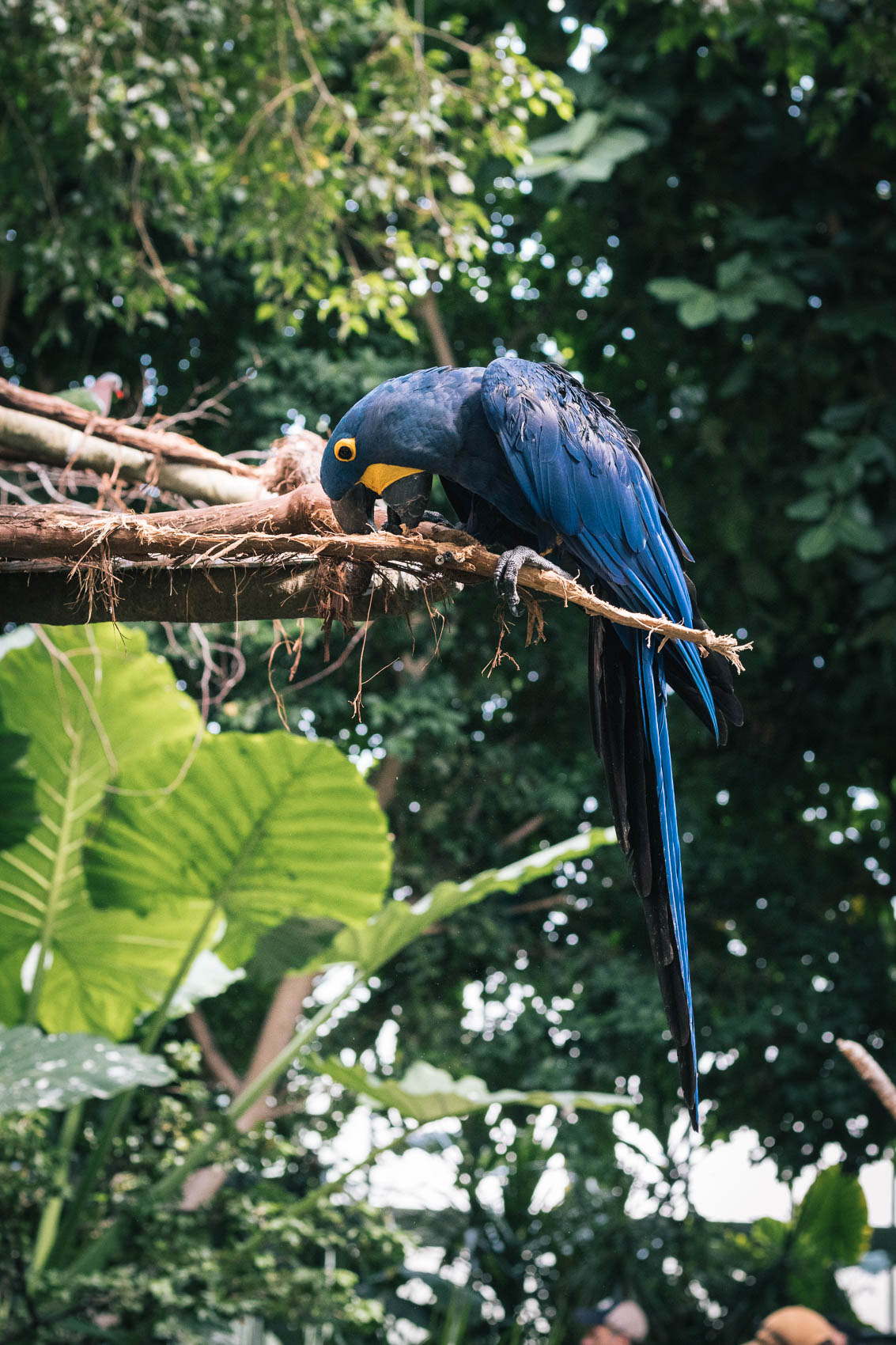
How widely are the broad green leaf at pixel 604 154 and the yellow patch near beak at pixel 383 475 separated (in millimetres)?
1897

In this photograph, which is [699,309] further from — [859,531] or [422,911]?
[422,911]

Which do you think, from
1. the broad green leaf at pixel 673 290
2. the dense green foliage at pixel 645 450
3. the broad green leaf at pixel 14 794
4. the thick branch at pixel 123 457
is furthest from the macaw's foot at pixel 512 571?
the broad green leaf at pixel 14 794

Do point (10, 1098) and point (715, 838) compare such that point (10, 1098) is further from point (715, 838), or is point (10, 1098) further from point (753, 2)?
point (715, 838)

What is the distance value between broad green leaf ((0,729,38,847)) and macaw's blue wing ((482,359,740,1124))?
1.94 m

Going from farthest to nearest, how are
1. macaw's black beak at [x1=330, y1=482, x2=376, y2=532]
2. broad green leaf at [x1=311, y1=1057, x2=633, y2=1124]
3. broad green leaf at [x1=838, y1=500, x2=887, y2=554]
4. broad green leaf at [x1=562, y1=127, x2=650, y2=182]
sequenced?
broad green leaf at [x1=311, y1=1057, x2=633, y2=1124] → broad green leaf at [x1=562, y1=127, x2=650, y2=182] → broad green leaf at [x1=838, y1=500, x2=887, y2=554] → macaw's black beak at [x1=330, y1=482, x2=376, y2=532]

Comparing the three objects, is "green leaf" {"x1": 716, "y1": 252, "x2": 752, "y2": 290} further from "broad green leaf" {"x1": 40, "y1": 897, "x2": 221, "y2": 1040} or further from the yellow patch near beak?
"broad green leaf" {"x1": 40, "y1": 897, "x2": 221, "y2": 1040}

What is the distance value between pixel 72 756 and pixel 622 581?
2309 mm

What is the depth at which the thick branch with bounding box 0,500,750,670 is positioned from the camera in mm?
1283

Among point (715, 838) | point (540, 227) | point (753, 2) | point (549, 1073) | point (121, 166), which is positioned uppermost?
point (753, 2)

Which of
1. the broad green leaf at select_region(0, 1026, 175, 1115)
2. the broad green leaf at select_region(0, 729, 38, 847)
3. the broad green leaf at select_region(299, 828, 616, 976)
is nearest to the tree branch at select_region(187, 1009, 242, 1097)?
the broad green leaf at select_region(299, 828, 616, 976)

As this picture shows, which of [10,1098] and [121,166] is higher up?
[121,166]

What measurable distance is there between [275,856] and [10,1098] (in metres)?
0.95

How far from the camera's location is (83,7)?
3.10m

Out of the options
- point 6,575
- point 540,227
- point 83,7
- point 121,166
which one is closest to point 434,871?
point 540,227
